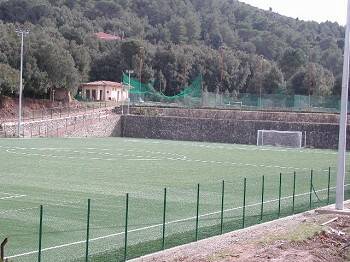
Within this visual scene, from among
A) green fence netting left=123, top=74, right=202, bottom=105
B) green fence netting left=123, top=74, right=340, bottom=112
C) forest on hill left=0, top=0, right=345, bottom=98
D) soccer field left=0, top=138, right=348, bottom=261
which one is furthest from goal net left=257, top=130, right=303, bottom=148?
forest on hill left=0, top=0, right=345, bottom=98

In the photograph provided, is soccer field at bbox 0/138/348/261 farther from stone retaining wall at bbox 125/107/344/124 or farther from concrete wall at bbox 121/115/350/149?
stone retaining wall at bbox 125/107/344/124

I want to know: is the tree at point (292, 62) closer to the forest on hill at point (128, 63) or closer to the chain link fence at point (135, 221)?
the forest on hill at point (128, 63)

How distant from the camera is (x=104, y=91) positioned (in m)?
109

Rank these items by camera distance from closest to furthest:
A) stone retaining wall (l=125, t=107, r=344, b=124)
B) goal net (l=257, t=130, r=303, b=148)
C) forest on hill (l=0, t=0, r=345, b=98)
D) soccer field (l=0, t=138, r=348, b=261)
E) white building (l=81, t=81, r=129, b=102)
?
soccer field (l=0, t=138, r=348, b=261), goal net (l=257, t=130, r=303, b=148), stone retaining wall (l=125, t=107, r=344, b=124), forest on hill (l=0, t=0, r=345, b=98), white building (l=81, t=81, r=129, b=102)

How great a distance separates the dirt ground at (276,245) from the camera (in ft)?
53.3

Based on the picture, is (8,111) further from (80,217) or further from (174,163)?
(80,217)

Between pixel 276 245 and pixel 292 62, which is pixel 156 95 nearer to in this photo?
pixel 292 62

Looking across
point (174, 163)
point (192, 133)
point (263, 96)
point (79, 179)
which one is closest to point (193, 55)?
point (263, 96)

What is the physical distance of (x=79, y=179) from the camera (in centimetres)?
3406

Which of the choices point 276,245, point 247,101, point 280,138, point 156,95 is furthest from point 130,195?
point 156,95

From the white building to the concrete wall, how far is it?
26.0 m

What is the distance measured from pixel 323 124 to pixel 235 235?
54.0 meters

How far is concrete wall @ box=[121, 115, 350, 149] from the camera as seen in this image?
71812 mm

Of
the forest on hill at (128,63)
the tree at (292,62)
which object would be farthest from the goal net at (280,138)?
the tree at (292,62)
